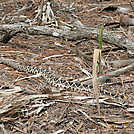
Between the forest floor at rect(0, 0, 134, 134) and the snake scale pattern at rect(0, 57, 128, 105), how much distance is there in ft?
0.28

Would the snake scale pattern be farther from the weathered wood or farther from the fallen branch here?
the weathered wood

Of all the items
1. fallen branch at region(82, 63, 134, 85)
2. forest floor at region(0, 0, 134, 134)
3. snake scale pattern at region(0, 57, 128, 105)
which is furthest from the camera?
fallen branch at region(82, 63, 134, 85)

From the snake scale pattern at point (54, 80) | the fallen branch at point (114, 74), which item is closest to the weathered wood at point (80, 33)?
the fallen branch at point (114, 74)

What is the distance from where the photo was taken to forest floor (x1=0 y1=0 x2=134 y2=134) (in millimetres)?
3639

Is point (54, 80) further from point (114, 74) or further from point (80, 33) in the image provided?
point (80, 33)

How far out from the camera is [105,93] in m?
4.31

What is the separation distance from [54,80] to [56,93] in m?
0.55

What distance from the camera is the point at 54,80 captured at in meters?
4.77

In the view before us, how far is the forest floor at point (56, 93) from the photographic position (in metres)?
3.64

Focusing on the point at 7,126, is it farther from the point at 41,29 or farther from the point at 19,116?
the point at 41,29

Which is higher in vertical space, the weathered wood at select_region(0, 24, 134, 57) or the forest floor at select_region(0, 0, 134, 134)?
the weathered wood at select_region(0, 24, 134, 57)

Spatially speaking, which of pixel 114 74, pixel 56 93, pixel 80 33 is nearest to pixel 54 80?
pixel 56 93

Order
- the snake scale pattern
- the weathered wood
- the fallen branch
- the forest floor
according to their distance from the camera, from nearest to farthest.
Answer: the forest floor
the snake scale pattern
the fallen branch
the weathered wood

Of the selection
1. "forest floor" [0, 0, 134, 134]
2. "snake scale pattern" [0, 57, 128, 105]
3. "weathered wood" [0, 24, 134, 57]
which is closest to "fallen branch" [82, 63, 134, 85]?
"forest floor" [0, 0, 134, 134]
